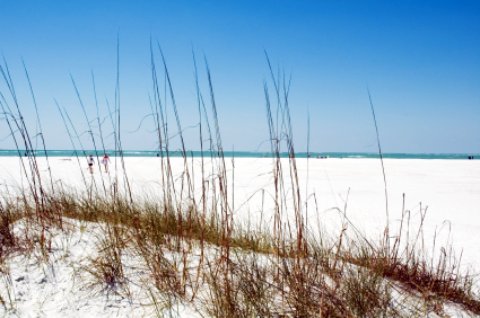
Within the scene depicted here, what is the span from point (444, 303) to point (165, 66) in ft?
6.55

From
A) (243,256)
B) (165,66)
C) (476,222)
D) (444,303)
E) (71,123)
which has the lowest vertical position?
(476,222)

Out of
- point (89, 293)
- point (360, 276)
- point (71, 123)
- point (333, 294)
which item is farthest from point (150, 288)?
point (71, 123)

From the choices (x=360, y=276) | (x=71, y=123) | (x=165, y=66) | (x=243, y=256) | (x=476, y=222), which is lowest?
(x=476, y=222)

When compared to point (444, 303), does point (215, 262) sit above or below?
above

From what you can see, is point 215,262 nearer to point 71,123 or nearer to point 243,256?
point 243,256

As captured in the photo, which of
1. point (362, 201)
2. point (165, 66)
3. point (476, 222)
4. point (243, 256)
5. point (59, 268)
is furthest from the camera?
point (362, 201)

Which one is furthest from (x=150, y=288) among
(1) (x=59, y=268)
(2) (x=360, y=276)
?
(2) (x=360, y=276)

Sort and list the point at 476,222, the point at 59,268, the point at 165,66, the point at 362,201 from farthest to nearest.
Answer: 1. the point at 362,201
2. the point at 476,222
3. the point at 165,66
4. the point at 59,268

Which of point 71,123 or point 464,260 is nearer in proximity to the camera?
point 71,123

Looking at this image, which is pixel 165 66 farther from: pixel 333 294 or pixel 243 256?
pixel 333 294

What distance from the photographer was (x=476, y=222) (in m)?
5.37

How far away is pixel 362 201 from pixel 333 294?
20.6 ft

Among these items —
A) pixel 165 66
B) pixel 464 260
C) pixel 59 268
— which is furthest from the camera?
pixel 464 260

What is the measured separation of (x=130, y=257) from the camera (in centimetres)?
166
